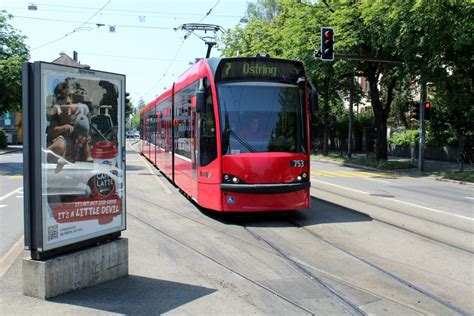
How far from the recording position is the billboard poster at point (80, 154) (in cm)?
477

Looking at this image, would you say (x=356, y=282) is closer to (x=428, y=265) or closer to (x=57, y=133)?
(x=428, y=265)

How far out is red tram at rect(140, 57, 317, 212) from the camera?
9.34m

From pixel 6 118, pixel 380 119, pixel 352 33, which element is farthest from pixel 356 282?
pixel 6 118

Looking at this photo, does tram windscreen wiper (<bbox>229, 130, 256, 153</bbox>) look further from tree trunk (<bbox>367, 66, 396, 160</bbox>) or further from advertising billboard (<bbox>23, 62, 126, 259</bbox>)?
tree trunk (<bbox>367, 66, 396, 160</bbox>)

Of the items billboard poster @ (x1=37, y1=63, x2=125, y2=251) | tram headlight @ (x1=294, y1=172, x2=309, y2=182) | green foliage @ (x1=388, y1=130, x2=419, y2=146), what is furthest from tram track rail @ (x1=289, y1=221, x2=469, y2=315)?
green foliage @ (x1=388, y1=130, x2=419, y2=146)

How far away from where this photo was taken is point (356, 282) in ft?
19.0

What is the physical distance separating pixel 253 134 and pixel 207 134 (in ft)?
3.17

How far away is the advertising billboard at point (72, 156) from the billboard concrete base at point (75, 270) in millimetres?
116

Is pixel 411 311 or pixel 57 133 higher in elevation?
pixel 57 133

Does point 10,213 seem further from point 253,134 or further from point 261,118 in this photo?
point 261,118

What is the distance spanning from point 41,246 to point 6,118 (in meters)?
58.4

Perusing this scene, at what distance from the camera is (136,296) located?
16.7 feet

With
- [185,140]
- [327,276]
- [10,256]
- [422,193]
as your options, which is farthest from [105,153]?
[422,193]

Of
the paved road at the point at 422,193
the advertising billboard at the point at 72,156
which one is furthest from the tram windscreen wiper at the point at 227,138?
the paved road at the point at 422,193
